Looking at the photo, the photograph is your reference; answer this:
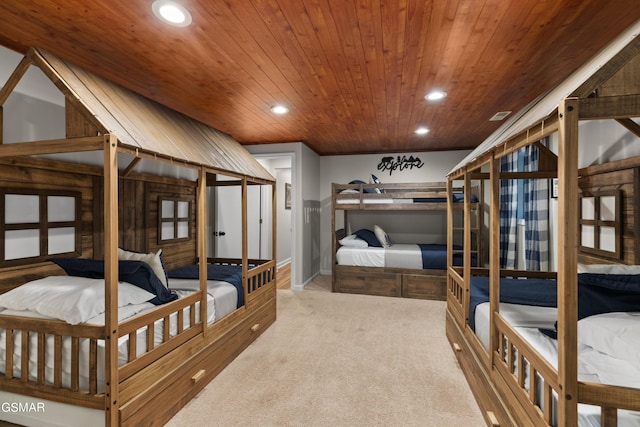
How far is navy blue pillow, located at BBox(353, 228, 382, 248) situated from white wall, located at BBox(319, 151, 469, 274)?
515 millimetres

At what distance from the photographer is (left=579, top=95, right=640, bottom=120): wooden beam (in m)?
1.00

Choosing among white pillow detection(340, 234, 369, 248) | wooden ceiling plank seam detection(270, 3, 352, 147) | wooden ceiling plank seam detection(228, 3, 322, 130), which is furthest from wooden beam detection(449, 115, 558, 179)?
white pillow detection(340, 234, 369, 248)

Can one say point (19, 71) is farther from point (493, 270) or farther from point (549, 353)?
point (549, 353)

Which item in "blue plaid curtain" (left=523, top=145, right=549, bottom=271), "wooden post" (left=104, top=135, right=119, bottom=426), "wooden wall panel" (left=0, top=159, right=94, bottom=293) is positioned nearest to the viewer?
"wooden post" (left=104, top=135, right=119, bottom=426)

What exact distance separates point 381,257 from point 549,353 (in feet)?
10.3

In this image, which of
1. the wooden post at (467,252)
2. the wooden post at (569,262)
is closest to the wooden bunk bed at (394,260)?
the wooden post at (467,252)

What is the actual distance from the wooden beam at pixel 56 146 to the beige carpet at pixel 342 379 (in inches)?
65.6

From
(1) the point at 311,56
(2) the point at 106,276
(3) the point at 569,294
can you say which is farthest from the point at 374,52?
(2) the point at 106,276

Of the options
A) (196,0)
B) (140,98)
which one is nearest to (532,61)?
(196,0)

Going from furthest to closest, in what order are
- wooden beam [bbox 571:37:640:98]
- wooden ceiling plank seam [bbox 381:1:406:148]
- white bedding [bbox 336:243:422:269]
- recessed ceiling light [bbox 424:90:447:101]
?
white bedding [bbox 336:243:422:269] → recessed ceiling light [bbox 424:90:447:101] → wooden ceiling plank seam [bbox 381:1:406:148] → wooden beam [bbox 571:37:640:98]

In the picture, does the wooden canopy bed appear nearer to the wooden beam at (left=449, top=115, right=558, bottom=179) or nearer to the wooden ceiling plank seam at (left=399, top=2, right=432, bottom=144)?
the wooden beam at (left=449, top=115, right=558, bottom=179)

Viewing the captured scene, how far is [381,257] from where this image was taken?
4559mm

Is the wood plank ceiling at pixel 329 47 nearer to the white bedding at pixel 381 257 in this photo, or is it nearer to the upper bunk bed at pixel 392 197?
the upper bunk bed at pixel 392 197

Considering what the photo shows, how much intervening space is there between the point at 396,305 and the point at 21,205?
3882 mm
